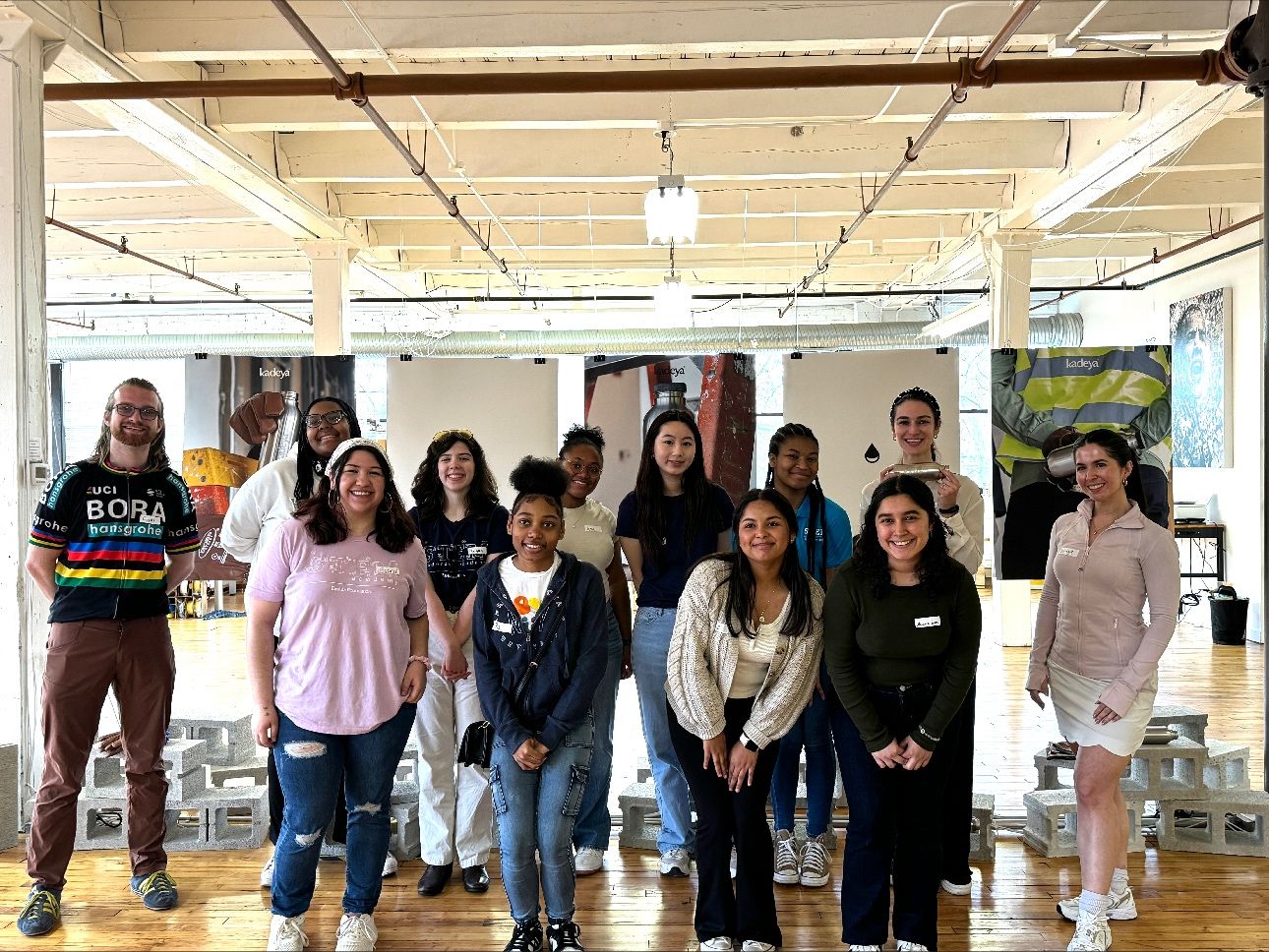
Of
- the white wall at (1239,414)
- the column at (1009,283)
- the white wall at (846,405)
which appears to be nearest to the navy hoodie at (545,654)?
the white wall at (846,405)

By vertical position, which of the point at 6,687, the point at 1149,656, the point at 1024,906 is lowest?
the point at 1024,906

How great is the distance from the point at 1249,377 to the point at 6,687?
1035 cm

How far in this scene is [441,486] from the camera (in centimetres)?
389

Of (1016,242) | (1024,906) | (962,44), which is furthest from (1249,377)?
(1024,906)

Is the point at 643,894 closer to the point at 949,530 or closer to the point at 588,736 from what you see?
the point at 588,736

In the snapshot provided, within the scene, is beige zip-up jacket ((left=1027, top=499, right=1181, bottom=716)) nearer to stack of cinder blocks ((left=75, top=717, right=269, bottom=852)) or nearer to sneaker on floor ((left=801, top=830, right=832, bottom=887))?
sneaker on floor ((left=801, top=830, right=832, bottom=887))

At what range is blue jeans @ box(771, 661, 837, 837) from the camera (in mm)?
3852

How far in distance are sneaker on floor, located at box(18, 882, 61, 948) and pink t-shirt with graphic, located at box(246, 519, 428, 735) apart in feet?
3.99

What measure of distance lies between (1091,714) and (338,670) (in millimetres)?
2301

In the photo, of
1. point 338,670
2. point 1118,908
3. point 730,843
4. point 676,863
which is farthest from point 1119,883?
point 338,670

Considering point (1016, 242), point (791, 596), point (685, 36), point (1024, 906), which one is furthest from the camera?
point (1016, 242)

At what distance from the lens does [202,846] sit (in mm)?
4363

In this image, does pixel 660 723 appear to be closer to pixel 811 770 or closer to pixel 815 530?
pixel 811 770

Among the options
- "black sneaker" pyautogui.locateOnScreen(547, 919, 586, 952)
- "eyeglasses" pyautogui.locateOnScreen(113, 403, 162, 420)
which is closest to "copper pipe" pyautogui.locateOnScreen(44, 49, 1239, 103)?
"eyeglasses" pyautogui.locateOnScreen(113, 403, 162, 420)
